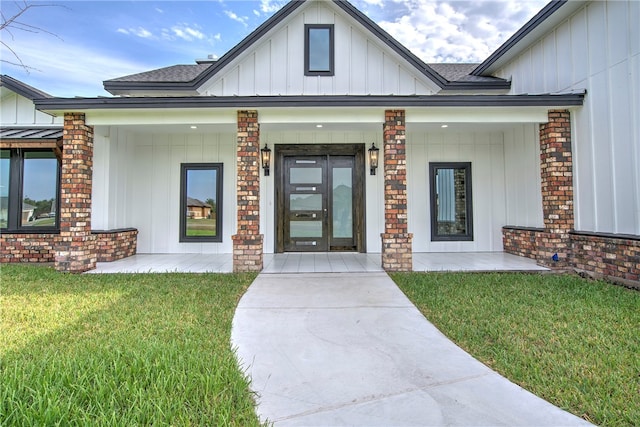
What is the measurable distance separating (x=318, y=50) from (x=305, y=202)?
369 centimetres

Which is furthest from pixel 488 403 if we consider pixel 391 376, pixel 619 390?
pixel 619 390

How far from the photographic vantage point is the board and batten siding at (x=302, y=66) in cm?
742

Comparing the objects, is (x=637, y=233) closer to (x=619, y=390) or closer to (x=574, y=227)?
(x=574, y=227)

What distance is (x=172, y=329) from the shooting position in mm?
3182

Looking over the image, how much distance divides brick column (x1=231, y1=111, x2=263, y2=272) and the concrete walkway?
1836mm

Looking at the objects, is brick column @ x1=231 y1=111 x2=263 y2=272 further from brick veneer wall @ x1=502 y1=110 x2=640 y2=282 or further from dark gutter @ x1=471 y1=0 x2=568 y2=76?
dark gutter @ x1=471 y1=0 x2=568 y2=76

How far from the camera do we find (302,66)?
7441 millimetres

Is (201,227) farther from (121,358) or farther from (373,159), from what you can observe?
A: (121,358)

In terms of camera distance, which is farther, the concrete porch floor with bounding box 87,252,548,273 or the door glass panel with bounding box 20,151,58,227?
the door glass panel with bounding box 20,151,58,227

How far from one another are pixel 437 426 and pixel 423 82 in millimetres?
7454

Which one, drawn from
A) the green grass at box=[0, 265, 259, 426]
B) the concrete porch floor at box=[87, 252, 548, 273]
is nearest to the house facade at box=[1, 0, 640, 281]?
the concrete porch floor at box=[87, 252, 548, 273]

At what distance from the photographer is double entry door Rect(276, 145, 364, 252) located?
831cm

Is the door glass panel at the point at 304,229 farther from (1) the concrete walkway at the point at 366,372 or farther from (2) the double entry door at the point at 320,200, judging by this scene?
(1) the concrete walkway at the point at 366,372

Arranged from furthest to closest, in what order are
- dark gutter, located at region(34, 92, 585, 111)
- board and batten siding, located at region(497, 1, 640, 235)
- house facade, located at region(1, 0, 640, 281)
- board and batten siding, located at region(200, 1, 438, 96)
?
board and batten siding, located at region(200, 1, 438, 96) → dark gutter, located at region(34, 92, 585, 111) → house facade, located at region(1, 0, 640, 281) → board and batten siding, located at region(497, 1, 640, 235)
